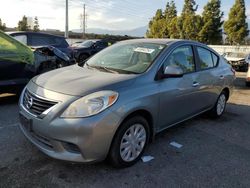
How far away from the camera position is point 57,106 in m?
3.00

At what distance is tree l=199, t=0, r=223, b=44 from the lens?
3191cm

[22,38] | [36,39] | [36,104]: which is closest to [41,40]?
[36,39]

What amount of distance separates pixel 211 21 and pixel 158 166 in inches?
1226

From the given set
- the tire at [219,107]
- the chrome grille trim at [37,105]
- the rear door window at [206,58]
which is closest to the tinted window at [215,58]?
the rear door window at [206,58]

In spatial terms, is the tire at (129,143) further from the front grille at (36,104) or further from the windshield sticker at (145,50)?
the windshield sticker at (145,50)

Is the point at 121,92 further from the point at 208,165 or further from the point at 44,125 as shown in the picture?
the point at 208,165

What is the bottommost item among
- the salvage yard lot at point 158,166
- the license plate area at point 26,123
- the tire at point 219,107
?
the salvage yard lot at point 158,166

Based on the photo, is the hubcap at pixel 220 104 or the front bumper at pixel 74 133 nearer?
the front bumper at pixel 74 133

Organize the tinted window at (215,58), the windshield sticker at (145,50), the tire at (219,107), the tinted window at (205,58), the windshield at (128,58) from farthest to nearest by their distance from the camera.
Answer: the tire at (219,107) < the tinted window at (215,58) < the tinted window at (205,58) < the windshield sticker at (145,50) < the windshield at (128,58)

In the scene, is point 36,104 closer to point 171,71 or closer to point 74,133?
point 74,133

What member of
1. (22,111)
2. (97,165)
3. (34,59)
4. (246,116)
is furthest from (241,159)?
(34,59)

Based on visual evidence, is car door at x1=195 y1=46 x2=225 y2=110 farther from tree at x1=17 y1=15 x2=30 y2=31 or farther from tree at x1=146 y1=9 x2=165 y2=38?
tree at x1=17 y1=15 x2=30 y2=31

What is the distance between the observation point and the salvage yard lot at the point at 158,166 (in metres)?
3.11

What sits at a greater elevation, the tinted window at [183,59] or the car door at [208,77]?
the tinted window at [183,59]
